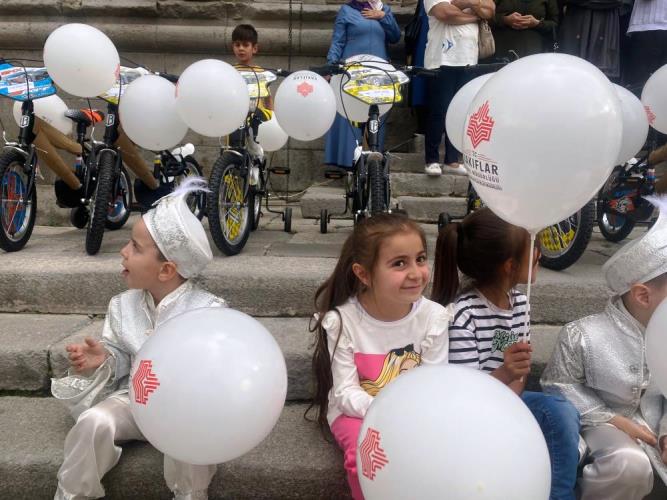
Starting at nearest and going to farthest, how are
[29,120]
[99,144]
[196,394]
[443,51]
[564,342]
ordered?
1. [196,394]
2. [564,342]
3. [29,120]
4. [99,144]
5. [443,51]

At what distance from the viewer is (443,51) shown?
412 cm

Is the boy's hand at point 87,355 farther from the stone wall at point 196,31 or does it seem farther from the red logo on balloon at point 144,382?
the stone wall at point 196,31

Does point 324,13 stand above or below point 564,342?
above

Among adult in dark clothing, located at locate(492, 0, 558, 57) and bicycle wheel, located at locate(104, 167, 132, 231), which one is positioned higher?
adult in dark clothing, located at locate(492, 0, 558, 57)

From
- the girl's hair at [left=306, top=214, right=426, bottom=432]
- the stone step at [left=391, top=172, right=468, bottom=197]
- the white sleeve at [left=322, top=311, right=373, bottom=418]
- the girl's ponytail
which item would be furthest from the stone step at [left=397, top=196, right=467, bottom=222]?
the white sleeve at [left=322, top=311, right=373, bottom=418]

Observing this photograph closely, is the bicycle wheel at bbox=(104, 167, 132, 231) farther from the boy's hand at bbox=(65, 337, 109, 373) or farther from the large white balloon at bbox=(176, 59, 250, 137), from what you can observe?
the boy's hand at bbox=(65, 337, 109, 373)

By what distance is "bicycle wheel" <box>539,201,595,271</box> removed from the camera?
104 inches

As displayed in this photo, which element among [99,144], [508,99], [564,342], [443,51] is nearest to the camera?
[508,99]

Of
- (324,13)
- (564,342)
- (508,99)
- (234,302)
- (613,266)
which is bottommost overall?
(234,302)

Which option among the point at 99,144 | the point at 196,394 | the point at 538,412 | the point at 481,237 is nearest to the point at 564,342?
the point at 538,412

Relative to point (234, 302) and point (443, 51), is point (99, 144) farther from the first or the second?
point (443, 51)

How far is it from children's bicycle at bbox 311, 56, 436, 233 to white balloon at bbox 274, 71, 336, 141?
0.56 feet

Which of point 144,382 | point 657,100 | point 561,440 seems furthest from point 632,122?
point 144,382

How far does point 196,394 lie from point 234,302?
1253 millimetres
